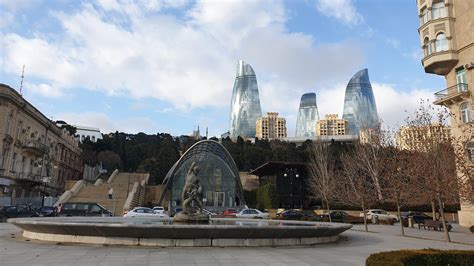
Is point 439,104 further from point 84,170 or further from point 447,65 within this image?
point 84,170

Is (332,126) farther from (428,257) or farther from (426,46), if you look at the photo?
(428,257)

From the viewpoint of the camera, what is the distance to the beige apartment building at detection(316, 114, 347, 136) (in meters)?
182

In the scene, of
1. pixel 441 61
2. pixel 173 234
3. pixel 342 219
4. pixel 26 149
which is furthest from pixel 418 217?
pixel 26 149

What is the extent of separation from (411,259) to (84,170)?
84679mm

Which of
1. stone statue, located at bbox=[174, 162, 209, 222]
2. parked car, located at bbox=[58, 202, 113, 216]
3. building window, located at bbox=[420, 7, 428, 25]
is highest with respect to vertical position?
building window, located at bbox=[420, 7, 428, 25]

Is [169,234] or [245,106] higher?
[245,106]

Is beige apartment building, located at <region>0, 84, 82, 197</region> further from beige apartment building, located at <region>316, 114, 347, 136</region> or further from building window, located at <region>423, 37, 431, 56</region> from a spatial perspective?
beige apartment building, located at <region>316, 114, 347, 136</region>

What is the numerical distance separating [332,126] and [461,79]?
15021 centimetres

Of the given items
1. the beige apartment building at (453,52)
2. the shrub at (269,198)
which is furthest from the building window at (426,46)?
the shrub at (269,198)

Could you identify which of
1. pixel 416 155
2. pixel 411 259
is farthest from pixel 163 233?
pixel 416 155

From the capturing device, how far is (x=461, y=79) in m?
35.2

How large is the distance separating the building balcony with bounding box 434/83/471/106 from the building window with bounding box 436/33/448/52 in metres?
3.92

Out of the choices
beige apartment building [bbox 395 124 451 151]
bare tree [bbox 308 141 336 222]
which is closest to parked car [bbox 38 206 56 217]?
bare tree [bbox 308 141 336 222]

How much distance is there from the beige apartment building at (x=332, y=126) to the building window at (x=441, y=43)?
477 feet
